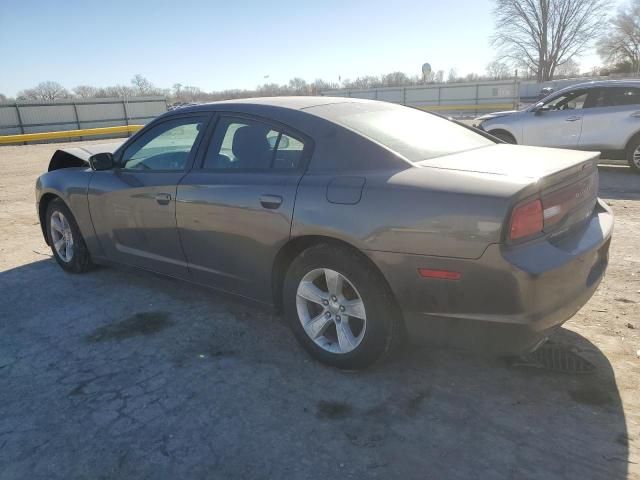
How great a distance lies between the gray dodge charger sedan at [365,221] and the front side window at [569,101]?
6.74 metres

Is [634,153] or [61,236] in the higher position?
[61,236]

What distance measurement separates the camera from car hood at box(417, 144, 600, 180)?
2.59 m

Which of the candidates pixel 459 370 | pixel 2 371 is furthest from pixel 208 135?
pixel 459 370

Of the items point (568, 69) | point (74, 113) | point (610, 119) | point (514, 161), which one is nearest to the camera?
point (514, 161)

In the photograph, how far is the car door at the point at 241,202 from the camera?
3072mm

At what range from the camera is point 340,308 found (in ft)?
9.63

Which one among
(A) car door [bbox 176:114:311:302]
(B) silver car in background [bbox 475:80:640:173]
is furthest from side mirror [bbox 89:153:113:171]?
(B) silver car in background [bbox 475:80:640:173]

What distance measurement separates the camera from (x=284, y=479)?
219 cm

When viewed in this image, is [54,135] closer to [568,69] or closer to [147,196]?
[147,196]

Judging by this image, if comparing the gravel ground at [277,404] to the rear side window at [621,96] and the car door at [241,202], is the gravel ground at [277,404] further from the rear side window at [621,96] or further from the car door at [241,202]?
the rear side window at [621,96]

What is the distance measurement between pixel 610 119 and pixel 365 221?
26.8 feet

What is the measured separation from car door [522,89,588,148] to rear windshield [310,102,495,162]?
6.58 meters

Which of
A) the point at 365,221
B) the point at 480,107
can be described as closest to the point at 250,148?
the point at 365,221

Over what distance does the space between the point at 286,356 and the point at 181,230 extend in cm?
121
